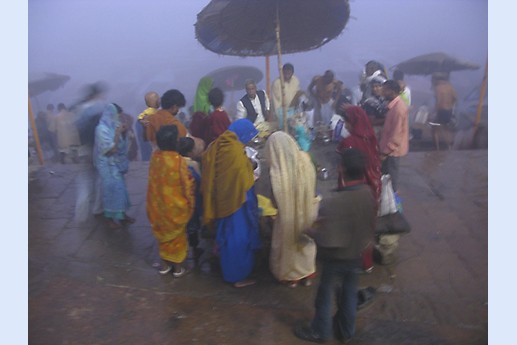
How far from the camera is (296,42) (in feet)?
21.6

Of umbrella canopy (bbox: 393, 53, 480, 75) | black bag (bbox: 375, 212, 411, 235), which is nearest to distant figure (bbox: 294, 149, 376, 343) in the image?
black bag (bbox: 375, 212, 411, 235)

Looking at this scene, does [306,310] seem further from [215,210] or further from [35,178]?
[35,178]

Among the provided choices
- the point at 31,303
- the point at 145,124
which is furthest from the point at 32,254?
the point at 145,124

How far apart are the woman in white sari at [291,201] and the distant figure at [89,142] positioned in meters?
2.40

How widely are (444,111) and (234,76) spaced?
5.27 metres

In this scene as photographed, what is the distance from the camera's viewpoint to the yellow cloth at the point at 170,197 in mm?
3672

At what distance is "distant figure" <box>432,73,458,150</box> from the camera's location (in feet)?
29.3

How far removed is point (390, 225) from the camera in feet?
12.9

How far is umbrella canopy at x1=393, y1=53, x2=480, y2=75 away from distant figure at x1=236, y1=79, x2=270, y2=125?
6138 mm

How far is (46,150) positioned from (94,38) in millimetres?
2812

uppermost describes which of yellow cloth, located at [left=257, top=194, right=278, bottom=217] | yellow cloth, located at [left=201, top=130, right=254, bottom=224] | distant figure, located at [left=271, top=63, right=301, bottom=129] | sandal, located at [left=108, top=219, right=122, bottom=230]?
distant figure, located at [left=271, top=63, right=301, bottom=129]

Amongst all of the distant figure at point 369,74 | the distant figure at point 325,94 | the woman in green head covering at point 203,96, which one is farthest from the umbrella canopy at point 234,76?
the woman in green head covering at point 203,96

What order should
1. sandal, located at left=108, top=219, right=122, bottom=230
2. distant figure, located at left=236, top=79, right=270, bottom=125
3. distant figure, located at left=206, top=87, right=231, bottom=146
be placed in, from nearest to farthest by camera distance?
1. distant figure, located at left=206, top=87, right=231, bottom=146
2. sandal, located at left=108, top=219, right=122, bottom=230
3. distant figure, located at left=236, top=79, right=270, bottom=125

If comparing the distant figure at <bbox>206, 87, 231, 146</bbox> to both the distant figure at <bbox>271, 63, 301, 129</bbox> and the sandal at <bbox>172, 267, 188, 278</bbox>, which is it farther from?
the distant figure at <bbox>271, 63, 301, 129</bbox>
